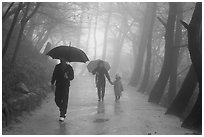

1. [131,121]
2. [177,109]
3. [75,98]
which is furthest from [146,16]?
[131,121]

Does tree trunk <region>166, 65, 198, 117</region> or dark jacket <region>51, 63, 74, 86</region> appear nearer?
dark jacket <region>51, 63, 74, 86</region>

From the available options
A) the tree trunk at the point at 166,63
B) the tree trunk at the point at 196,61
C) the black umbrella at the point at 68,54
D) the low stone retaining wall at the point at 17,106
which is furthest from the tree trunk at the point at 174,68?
the low stone retaining wall at the point at 17,106

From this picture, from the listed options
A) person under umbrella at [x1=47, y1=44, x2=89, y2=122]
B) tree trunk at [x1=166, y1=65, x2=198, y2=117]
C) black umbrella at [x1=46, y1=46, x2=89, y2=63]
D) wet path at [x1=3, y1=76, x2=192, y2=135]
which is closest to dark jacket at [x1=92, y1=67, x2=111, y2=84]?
wet path at [x1=3, y1=76, x2=192, y2=135]

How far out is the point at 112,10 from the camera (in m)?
34.2

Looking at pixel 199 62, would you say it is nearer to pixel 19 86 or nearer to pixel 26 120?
pixel 26 120

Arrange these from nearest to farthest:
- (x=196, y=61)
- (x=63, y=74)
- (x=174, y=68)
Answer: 1. (x=196, y=61)
2. (x=63, y=74)
3. (x=174, y=68)

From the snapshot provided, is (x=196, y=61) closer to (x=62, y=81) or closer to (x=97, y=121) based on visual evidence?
(x=97, y=121)

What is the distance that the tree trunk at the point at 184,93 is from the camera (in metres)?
10.8

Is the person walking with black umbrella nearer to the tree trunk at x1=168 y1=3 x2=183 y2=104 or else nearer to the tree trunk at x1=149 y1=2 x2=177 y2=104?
the tree trunk at x1=168 y1=3 x2=183 y2=104

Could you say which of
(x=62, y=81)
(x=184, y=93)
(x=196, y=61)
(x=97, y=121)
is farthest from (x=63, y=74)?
(x=184, y=93)

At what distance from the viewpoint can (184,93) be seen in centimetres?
1115

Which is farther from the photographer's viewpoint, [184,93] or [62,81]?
[184,93]

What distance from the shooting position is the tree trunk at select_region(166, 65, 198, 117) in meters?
10.8

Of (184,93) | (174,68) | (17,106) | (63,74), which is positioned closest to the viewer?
(63,74)
